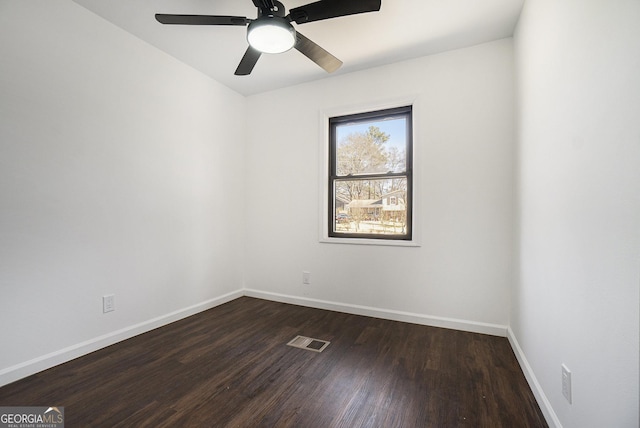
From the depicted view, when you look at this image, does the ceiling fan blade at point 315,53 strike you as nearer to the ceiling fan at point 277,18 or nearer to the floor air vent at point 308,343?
the ceiling fan at point 277,18

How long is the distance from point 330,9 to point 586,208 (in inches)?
66.1

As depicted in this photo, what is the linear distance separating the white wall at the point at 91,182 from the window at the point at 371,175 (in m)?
1.52

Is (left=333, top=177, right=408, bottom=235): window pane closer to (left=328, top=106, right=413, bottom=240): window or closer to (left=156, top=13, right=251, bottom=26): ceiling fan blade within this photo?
(left=328, top=106, right=413, bottom=240): window

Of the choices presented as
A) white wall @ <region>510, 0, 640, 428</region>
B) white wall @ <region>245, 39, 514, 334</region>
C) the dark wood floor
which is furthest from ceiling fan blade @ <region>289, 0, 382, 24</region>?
the dark wood floor

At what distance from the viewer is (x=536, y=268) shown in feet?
5.88

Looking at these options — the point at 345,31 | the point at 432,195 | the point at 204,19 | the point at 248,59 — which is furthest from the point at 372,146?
the point at 204,19

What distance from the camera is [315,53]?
2.10m

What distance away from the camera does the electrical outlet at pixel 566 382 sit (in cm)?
127

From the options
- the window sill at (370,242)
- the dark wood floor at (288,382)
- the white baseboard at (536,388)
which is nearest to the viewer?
the white baseboard at (536,388)

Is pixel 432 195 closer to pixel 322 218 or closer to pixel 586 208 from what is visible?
pixel 322 218

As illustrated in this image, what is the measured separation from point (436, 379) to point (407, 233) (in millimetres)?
1422

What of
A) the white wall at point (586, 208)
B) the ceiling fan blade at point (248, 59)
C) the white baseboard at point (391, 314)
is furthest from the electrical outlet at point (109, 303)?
the white wall at point (586, 208)

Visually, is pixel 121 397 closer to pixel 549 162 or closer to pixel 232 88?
pixel 549 162

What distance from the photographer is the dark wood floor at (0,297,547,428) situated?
151cm
